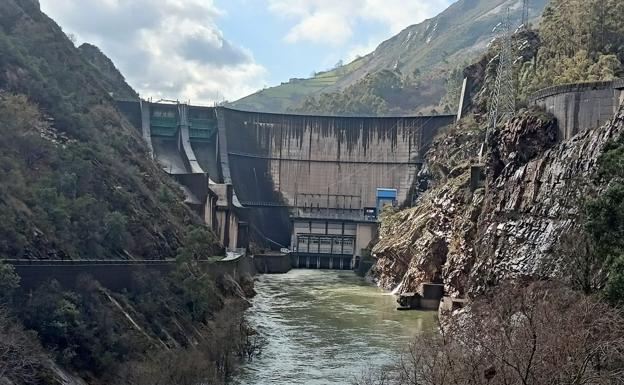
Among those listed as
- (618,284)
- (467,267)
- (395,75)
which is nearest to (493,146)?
(467,267)

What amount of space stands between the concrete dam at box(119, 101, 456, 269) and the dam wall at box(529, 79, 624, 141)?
3864 centimetres

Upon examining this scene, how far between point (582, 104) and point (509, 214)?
6.96 meters

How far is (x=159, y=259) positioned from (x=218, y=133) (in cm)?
4411

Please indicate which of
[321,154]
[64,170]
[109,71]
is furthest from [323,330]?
[109,71]

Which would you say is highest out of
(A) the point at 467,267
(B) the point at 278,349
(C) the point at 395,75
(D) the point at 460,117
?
(C) the point at 395,75

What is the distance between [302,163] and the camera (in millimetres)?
84125

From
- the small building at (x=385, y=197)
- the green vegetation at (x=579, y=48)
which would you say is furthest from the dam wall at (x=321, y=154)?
the green vegetation at (x=579, y=48)

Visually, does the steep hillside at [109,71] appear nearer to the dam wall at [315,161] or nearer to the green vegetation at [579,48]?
the dam wall at [315,161]

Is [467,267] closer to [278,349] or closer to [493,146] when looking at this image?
[493,146]

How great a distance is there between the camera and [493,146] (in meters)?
46.0

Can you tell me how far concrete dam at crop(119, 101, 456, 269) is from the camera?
78.6 m

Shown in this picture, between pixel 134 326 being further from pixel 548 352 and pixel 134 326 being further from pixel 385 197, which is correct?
pixel 385 197

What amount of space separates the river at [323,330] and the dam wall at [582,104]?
45.9 feet

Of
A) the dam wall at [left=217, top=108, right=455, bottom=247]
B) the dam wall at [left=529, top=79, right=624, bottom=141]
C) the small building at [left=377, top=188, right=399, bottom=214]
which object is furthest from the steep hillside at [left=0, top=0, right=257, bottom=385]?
the small building at [left=377, top=188, right=399, bottom=214]
